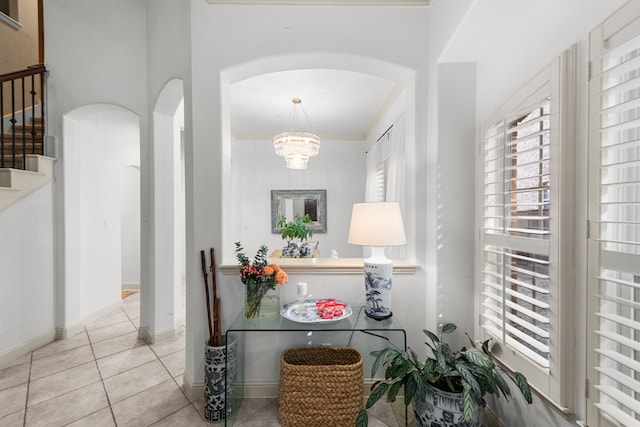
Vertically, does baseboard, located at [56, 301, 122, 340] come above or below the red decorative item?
below

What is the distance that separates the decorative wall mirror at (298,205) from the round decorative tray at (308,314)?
3577 mm

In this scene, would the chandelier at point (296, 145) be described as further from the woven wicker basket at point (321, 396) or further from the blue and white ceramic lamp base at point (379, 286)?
the woven wicker basket at point (321, 396)

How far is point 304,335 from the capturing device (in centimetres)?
210

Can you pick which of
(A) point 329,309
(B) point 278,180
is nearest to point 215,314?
(A) point 329,309

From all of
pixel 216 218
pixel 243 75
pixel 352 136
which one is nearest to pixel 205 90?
pixel 243 75

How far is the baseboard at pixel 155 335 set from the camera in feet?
9.45

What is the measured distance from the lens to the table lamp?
5.79ft

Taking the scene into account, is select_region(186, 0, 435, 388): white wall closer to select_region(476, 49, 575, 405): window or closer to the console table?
the console table

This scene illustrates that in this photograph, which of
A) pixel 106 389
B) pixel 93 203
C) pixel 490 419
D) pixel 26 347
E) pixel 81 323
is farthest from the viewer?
pixel 93 203

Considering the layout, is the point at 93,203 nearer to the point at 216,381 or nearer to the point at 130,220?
the point at 130,220

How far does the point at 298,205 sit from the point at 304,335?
364 cm

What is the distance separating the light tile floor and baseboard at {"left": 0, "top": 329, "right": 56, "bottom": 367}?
48mm

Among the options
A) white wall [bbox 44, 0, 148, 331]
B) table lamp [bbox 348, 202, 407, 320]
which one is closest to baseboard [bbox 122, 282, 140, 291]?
white wall [bbox 44, 0, 148, 331]

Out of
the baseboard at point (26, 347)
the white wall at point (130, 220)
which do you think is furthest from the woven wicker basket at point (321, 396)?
the white wall at point (130, 220)
